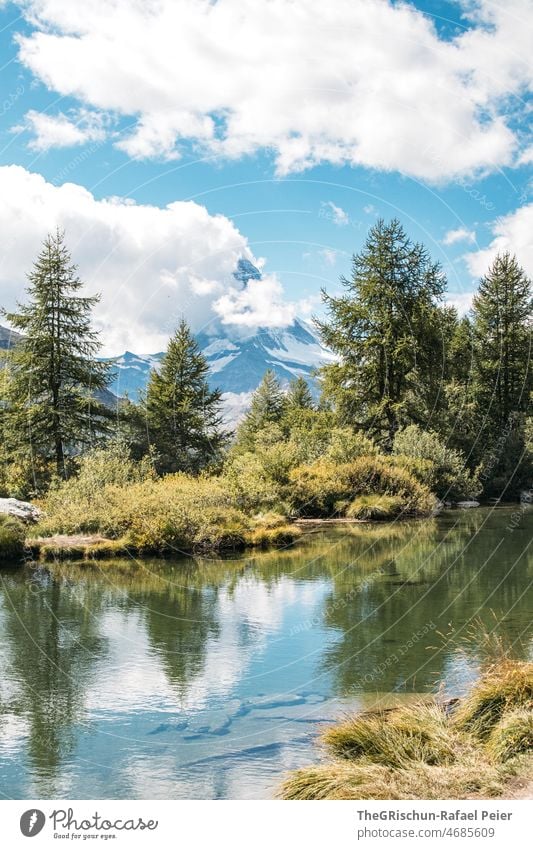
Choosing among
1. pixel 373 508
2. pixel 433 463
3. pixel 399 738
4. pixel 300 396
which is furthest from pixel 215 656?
pixel 300 396

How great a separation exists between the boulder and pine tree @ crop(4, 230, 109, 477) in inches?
202

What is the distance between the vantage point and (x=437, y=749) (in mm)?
6289

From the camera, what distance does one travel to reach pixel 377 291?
35969 mm

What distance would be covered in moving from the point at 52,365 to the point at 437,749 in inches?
940

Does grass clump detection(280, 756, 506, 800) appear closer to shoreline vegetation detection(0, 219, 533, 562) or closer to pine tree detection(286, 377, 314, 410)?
shoreline vegetation detection(0, 219, 533, 562)

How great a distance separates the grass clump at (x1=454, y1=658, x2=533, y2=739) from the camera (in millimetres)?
6781

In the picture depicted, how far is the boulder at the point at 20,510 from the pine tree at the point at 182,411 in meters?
13.5

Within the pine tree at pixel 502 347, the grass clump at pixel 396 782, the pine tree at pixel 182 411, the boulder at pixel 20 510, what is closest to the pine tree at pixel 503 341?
the pine tree at pixel 502 347
